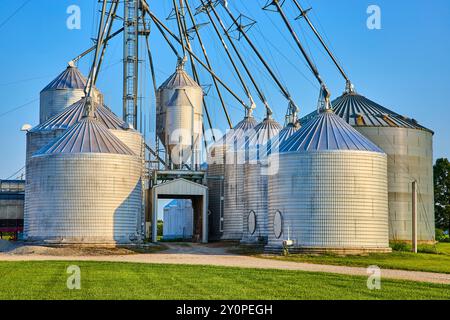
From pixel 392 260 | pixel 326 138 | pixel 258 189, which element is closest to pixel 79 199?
pixel 258 189

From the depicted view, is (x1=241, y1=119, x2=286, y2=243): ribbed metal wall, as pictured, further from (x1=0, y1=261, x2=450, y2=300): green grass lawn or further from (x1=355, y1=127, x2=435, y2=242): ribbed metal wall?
(x1=0, y1=261, x2=450, y2=300): green grass lawn

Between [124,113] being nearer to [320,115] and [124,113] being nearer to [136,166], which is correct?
[136,166]

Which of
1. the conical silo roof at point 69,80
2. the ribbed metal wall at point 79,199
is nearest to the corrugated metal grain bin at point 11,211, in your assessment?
the conical silo roof at point 69,80

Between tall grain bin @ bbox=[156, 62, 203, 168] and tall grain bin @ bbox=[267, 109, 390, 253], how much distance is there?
83.7 feet

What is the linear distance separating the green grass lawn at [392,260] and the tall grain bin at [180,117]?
29.9 meters

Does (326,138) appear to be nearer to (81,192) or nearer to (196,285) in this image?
(81,192)

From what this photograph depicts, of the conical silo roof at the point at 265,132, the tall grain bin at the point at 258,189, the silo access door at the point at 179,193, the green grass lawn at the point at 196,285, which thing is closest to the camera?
the green grass lawn at the point at 196,285

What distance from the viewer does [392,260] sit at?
50.7m

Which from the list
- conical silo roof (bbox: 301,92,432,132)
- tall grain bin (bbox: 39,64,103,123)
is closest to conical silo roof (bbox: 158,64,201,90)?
tall grain bin (bbox: 39,64,103,123)

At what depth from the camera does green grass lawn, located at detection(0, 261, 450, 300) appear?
25.9m

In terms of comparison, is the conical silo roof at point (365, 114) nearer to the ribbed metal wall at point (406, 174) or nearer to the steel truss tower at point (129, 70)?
the ribbed metal wall at point (406, 174)

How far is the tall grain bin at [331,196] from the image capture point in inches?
2141

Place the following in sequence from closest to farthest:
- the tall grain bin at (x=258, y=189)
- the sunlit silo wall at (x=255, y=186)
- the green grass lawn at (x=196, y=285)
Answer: the green grass lawn at (x=196, y=285), the tall grain bin at (x=258, y=189), the sunlit silo wall at (x=255, y=186)

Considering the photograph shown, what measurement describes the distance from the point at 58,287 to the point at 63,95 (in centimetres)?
6080
